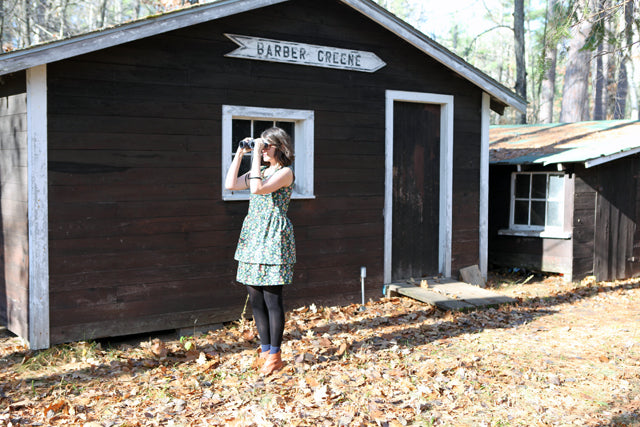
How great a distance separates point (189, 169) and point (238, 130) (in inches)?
34.4

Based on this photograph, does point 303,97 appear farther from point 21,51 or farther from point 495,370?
point 495,370

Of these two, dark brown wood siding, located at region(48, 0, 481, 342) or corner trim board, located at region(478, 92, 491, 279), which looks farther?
corner trim board, located at region(478, 92, 491, 279)

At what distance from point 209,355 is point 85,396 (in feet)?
4.20

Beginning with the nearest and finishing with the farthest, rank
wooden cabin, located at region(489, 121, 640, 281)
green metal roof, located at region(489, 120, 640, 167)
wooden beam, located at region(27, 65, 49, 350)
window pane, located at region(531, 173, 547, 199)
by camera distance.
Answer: wooden beam, located at region(27, 65, 49, 350)
green metal roof, located at region(489, 120, 640, 167)
wooden cabin, located at region(489, 121, 640, 281)
window pane, located at region(531, 173, 547, 199)

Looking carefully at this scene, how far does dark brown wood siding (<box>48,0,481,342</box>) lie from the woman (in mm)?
1964

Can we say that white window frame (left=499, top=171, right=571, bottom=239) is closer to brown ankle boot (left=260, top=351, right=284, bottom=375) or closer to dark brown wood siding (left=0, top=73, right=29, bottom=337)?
brown ankle boot (left=260, top=351, right=284, bottom=375)

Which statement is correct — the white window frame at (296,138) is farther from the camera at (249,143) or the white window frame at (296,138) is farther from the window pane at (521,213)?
the window pane at (521,213)

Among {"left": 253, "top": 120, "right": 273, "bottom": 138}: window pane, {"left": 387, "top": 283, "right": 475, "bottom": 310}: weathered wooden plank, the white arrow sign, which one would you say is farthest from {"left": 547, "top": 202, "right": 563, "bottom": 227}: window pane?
{"left": 253, "top": 120, "right": 273, "bottom": 138}: window pane

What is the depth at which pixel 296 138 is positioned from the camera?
26.2 feet

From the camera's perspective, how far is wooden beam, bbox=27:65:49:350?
602 centimetres

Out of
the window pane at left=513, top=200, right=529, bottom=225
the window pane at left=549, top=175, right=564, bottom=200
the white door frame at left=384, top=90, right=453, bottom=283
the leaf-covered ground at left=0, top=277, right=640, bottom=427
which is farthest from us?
the window pane at left=513, top=200, right=529, bottom=225

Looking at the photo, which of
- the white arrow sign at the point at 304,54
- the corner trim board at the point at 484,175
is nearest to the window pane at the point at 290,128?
the white arrow sign at the point at 304,54

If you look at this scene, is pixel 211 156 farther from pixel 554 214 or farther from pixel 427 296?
pixel 554 214

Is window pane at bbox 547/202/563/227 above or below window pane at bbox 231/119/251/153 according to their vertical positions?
A: below
